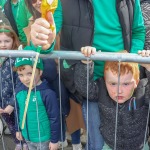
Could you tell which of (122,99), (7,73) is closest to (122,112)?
(122,99)

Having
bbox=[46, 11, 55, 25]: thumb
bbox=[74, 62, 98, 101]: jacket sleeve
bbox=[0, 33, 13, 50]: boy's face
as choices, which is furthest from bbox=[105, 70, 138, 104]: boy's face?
bbox=[0, 33, 13, 50]: boy's face

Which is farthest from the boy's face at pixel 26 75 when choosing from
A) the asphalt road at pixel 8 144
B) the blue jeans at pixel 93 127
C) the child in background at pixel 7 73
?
the asphalt road at pixel 8 144

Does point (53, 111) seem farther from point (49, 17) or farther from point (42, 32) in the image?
point (49, 17)

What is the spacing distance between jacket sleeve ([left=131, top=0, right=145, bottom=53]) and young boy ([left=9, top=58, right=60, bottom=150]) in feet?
2.24

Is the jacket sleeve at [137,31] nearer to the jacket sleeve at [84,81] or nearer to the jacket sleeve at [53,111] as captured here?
the jacket sleeve at [84,81]

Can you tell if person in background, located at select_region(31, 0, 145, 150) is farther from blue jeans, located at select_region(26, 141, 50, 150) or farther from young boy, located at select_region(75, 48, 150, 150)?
blue jeans, located at select_region(26, 141, 50, 150)

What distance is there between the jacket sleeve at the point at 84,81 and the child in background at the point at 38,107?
0.28 meters

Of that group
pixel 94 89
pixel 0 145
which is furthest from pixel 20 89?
pixel 0 145

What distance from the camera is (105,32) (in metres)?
2.52

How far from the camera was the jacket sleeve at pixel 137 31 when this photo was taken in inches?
100

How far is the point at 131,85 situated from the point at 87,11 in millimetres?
567

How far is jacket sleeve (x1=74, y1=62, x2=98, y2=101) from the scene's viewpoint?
7.97ft

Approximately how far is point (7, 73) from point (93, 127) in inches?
33.3

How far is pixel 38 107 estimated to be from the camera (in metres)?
2.75
